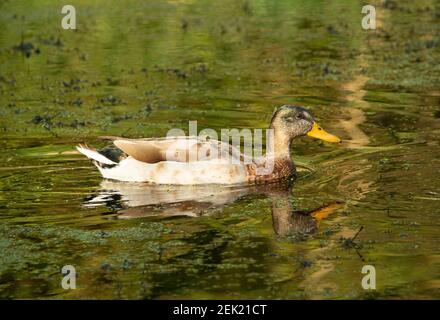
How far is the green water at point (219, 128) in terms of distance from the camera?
8.02 meters

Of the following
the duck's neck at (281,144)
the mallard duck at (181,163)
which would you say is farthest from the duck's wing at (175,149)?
the duck's neck at (281,144)

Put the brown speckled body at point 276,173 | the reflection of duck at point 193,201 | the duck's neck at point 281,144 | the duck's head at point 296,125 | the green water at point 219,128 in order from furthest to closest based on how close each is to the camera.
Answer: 1. the duck's head at point 296,125
2. the duck's neck at point 281,144
3. the brown speckled body at point 276,173
4. the reflection of duck at point 193,201
5. the green water at point 219,128

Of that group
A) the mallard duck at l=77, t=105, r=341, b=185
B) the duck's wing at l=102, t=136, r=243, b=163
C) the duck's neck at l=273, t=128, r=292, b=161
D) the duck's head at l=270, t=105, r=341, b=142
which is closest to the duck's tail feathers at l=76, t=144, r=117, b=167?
the mallard duck at l=77, t=105, r=341, b=185

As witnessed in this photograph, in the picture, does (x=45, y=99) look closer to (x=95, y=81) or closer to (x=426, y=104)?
(x=95, y=81)

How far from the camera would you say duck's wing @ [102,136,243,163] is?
35.5 ft

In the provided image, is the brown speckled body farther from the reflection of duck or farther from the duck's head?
the duck's head

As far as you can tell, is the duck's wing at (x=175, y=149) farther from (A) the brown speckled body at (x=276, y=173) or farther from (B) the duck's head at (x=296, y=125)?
(B) the duck's head at (x=296, y=125)

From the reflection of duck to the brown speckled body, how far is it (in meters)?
0.09

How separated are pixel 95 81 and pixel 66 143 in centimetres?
Answer: 353

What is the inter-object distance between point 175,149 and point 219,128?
232cm

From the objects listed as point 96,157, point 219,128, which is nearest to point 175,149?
point 96,157

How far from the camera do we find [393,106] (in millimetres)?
14039

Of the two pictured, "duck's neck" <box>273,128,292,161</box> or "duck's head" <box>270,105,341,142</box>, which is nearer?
"duck's neck" <box>273,128,292,161</box>

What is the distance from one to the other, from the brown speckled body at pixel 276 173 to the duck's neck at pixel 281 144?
0.10 meters
